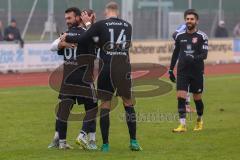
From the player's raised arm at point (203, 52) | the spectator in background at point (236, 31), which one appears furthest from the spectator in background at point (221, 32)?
the player's raised arm at point (203, 52)

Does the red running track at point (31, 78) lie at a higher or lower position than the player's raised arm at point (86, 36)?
lower

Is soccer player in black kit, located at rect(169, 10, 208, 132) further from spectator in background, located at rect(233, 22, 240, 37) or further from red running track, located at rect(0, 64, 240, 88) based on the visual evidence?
spectator in background, located at rect(233, 22, 240, 37)

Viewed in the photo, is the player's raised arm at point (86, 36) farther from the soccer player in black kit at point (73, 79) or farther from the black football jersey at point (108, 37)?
the soccer player in black kit at point (73, 79)

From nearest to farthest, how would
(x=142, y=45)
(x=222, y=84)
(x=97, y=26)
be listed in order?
(x=97, y=26), (x=222, y=84), (x=142, y=45)

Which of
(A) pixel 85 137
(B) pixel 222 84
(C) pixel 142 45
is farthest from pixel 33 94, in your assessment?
(C) pixel 142 45

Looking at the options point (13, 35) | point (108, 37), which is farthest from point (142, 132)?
point (13, 35)

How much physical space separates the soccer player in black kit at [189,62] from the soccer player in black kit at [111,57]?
284cm

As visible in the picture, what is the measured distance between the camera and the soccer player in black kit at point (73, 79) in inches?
468

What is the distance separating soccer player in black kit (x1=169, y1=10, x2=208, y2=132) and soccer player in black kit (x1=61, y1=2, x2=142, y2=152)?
284 centimetres

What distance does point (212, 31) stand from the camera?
4078cm

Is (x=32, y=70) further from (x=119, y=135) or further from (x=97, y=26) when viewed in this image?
(x=97, y=26)

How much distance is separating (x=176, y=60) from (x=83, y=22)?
3.14 metres

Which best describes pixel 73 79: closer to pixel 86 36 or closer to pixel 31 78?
pixel 86 36

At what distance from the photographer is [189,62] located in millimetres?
14609
